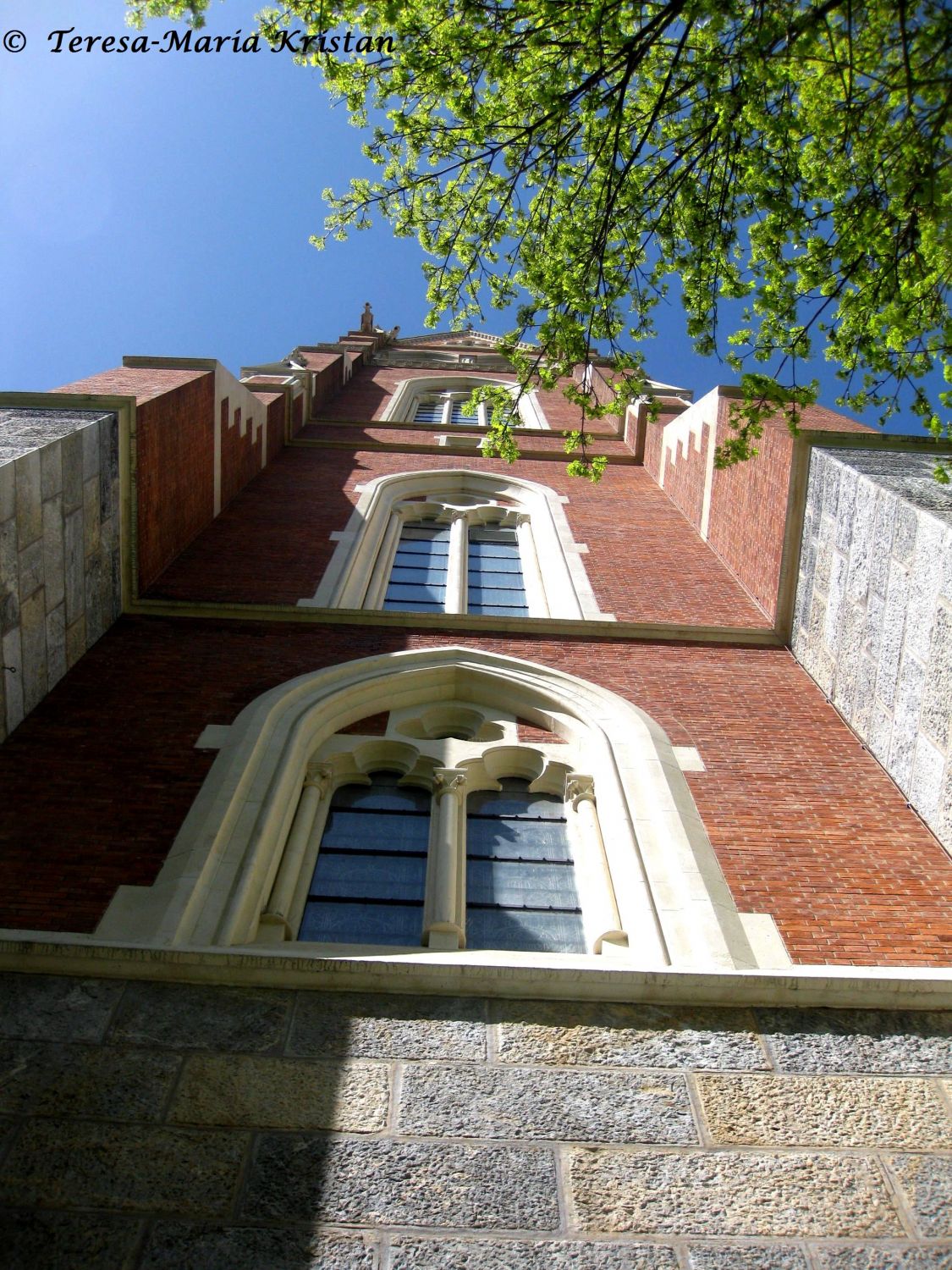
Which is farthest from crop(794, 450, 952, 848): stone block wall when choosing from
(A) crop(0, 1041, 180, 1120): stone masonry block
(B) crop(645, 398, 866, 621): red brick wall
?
(A) crop(0, 1041, 180, 1120): stone masonry block

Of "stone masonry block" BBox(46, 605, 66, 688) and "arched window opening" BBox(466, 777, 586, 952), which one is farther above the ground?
"stone masonry block" BBox(46, 605, 66, 688)

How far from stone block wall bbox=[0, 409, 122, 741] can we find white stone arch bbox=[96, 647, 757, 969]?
152 cm

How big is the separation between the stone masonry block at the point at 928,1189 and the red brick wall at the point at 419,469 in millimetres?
6793

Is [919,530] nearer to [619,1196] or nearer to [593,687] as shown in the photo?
[593,687]

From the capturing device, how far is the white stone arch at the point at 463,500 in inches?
456

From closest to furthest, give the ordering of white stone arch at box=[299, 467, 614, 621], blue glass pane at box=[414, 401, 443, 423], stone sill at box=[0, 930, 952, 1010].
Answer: stone sill at box=[0, 930, 952, 1010], white stone arch at box=[299, 467, 614, 621], blue glass pane at box=[414, 401, 443, 423]

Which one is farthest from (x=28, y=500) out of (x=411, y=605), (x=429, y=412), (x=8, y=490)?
(x=429, y=412)

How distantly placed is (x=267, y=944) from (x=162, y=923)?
61 cm

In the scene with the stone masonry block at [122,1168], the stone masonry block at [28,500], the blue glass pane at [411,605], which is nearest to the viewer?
the stone masonry block at [122,1168]

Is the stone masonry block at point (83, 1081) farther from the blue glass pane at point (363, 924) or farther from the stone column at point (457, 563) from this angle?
the stone column at point (457, 563)

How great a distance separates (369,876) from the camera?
22.7 feet

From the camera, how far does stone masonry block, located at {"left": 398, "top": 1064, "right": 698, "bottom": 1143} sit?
4566 millimetres

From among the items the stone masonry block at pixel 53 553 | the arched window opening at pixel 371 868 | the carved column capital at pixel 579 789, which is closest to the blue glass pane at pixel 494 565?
the arched window opening at pixel 371 868

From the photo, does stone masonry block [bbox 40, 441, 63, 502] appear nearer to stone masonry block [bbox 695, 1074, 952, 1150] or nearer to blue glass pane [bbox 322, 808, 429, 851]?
blue glass pane [bbox 322, 808, 429, 851]
